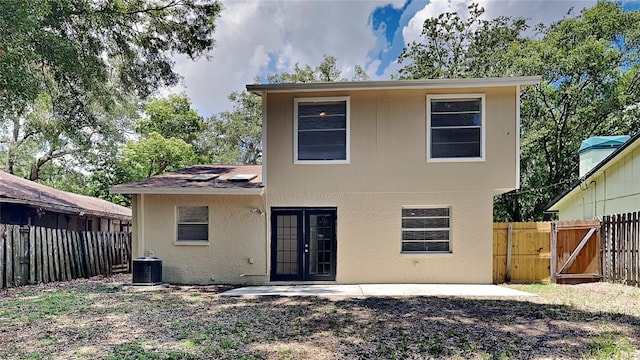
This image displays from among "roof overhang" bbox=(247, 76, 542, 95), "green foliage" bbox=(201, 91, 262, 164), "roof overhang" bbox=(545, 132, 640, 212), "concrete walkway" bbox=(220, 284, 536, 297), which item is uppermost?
"green foliage" bbox=(201, 91, 262, 164)

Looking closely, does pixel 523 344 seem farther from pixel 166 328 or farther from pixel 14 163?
pixel 14 163

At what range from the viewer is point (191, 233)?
10234 millimetres

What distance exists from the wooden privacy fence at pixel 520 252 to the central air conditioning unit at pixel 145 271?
8777 mm

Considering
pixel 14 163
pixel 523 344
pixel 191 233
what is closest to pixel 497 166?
pixel 523 344

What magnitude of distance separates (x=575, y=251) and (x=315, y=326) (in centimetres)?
786

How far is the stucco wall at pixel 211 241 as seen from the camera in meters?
10.0

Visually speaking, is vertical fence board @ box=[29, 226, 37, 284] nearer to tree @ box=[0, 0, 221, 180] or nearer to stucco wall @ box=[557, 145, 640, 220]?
tree @ box=[0, 0, 221, 180]

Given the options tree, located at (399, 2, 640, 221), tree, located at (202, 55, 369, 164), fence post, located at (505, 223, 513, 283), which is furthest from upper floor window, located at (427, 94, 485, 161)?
tree, located at (202, 55, 369, 164)

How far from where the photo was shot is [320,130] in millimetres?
10180

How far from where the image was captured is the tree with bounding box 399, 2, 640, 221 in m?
16.0

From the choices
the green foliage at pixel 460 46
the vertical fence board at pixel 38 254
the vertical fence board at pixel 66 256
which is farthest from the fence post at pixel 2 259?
the green foliage at pixel 460 46

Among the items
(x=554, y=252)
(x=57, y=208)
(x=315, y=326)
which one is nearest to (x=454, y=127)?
(x=554, y=252)

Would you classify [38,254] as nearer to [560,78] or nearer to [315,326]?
[315,326]

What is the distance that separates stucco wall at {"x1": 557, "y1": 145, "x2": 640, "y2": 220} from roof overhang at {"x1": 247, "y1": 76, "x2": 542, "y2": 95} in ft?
12.9
